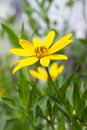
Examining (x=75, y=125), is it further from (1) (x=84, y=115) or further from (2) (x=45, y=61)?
(2) (x=45, y=61)

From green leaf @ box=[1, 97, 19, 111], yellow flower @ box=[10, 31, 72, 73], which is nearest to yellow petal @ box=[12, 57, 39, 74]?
yellow flower @ box=[10, 31, 72, 73]

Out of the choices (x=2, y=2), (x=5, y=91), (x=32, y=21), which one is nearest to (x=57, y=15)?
(x=32, y=21)

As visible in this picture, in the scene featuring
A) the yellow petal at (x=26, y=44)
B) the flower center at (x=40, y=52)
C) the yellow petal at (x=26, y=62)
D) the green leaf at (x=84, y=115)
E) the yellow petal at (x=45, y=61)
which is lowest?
the green leaf at (x=84, y=115)

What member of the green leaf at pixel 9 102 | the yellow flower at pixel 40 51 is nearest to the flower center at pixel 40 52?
the yellow flower at pixel 40 51

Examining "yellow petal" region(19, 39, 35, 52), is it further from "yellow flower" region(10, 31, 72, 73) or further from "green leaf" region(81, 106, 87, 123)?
"green leaf" region(81, 106, 87, 123)

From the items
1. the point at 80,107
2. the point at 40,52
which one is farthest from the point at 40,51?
the point at 80,107

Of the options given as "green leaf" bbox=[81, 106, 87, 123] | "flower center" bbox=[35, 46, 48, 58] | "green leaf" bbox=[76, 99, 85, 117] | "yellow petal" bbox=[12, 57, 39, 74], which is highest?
"flower center" bbox=[35, 46, 48, 58]

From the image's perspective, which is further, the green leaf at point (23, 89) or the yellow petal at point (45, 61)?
the green leaf at point (23, 89)

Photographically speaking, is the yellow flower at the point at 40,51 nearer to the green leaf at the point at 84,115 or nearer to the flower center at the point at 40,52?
the flower center at the point at 40,52

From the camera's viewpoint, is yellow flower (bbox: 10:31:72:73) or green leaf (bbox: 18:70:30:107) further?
green leaf (bbox: 18:70:30:107)
